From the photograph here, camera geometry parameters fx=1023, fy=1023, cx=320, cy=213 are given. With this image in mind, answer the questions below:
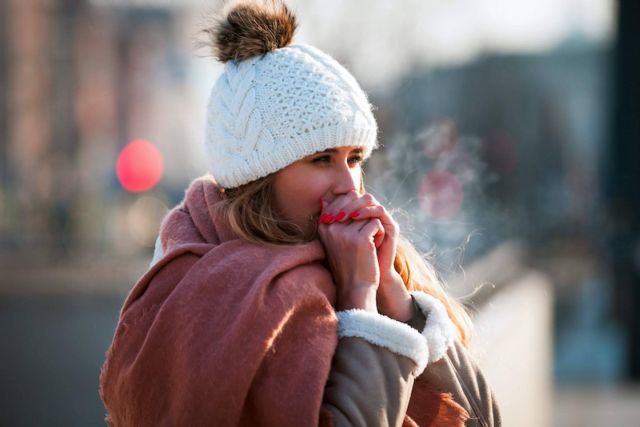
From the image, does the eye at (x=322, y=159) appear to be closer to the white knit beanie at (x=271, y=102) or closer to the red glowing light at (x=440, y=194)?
the white knit beanie at (x=271, y=102)

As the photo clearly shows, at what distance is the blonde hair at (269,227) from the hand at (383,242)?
0.11 meters

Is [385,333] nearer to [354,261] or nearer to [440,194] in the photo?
[354,261]

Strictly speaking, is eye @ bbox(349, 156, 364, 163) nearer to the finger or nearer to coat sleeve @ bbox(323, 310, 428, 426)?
the finger

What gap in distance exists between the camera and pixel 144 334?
7.23ft

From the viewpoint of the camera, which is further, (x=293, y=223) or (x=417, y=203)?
(x=417, y=203)

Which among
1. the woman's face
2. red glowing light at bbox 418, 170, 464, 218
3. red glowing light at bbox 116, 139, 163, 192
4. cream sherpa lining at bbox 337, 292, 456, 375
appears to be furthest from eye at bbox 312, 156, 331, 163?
red glowing light at bbox 116, 139, 163, 192

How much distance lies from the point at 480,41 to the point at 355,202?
16.3m

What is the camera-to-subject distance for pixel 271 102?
2.38 m

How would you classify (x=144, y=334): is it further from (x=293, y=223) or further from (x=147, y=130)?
(x=147, y=130)

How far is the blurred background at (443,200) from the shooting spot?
5.38 m

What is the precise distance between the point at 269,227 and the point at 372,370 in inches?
17.0

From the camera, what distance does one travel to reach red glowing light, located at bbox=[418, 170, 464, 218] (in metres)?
5.31

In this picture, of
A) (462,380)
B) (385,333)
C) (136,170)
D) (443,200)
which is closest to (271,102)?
(385,333)

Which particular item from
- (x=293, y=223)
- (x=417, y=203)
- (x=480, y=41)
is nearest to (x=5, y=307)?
(x=417, y=203)
